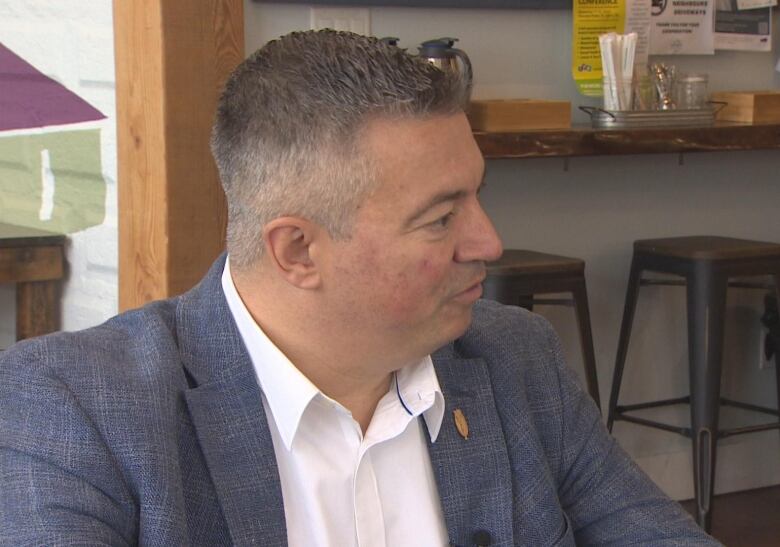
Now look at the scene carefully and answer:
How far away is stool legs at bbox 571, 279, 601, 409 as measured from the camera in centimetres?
336

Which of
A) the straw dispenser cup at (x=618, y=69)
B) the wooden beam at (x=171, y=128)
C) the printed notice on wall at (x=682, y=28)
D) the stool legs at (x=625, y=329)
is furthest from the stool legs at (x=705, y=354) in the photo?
the wooden beam at (x=171, y=128)

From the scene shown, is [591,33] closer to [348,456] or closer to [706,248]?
[706,248]

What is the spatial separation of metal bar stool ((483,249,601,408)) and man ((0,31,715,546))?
5.64 ft

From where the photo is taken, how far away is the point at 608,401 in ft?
12.8

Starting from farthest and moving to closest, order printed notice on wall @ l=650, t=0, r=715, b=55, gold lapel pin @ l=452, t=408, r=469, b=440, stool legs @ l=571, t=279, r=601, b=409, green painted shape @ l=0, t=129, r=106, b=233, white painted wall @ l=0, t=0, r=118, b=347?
printed notice on wall @ l=650, t=0, r=715, b=55 → stool legs @ l=571, t=279, r=601, b=409 → green painted shape @ l=0, t=129, r=106, b=233 → white painted wall @ l=0, t=0, r=118, b=347 → gold lapel pin @ l=452, t=408, r=469, b=440

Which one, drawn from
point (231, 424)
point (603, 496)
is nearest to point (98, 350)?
point (231, 424)

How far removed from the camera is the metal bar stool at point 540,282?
3.21m

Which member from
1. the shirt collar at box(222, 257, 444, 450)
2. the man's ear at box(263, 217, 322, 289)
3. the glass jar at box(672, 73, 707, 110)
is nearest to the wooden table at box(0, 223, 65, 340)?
the glass jar at box(672, 73, 707, 110)

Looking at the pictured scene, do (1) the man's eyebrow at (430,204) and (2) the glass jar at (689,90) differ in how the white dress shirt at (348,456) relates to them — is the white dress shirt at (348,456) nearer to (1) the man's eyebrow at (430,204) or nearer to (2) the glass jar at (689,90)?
(1) the man's eyebrow at (430,204)

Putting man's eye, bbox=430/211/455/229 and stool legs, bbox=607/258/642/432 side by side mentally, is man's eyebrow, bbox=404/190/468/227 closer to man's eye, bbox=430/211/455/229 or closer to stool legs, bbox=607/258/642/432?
man's eye, bbox=430/211/455/229

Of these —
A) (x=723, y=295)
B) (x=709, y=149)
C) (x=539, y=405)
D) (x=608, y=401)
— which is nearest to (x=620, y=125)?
(x=709, y=149)

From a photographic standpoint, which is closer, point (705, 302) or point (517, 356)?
point (517, 356)

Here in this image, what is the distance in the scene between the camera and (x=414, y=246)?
1.33m

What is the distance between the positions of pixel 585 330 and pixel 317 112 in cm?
224
